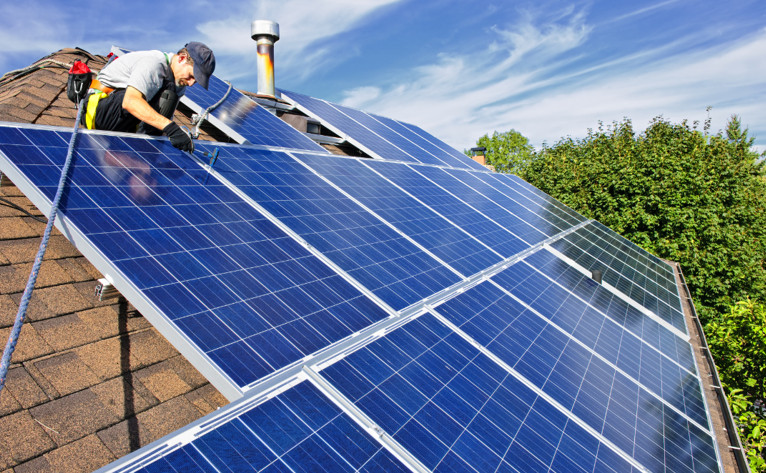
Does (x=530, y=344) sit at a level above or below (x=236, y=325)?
below

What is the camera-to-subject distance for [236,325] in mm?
3252

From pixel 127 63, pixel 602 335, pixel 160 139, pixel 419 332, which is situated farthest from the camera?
pixel 602 335

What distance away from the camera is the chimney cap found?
1282cm

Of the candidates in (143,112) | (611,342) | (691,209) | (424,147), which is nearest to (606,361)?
(611,342)

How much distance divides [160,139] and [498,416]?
440cm

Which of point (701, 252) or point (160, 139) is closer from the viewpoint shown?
point (160, 139)

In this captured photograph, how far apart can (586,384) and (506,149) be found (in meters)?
97.6

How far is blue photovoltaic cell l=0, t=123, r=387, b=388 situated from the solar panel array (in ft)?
0.05

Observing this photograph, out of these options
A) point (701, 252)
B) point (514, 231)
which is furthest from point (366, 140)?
point (701, 252)

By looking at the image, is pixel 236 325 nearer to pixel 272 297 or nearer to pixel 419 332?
pixel 272 297

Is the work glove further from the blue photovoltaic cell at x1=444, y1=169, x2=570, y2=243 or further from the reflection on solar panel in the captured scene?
the blue photovoltaic cell at x1=444, y1=169, x2=570, y2=243

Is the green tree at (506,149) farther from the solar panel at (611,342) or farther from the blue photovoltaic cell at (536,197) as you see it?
the solar panel at (611,342)

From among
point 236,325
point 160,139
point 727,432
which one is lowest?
point 727,432

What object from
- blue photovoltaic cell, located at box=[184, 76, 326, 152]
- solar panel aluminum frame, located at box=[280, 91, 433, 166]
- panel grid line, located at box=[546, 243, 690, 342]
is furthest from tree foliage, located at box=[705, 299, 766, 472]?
blue photovoltaic cell, located at box=[184, 76, 326, 152]
